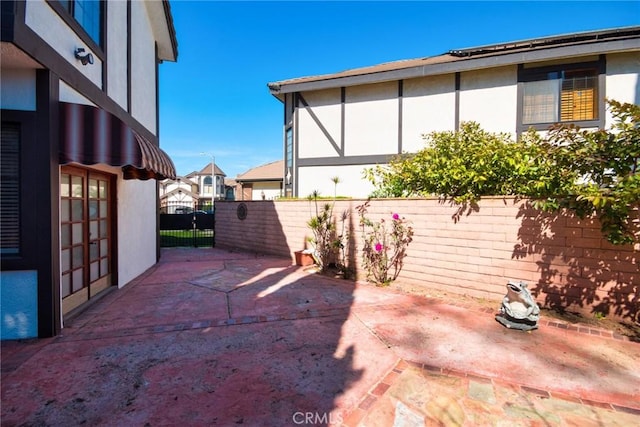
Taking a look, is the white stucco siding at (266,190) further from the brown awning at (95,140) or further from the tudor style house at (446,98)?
the brown awning at (95,140)

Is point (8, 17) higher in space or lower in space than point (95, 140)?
higher

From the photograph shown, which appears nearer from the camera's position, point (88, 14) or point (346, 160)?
point (88, 14)

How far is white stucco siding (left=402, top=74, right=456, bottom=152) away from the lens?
10680 millimetres

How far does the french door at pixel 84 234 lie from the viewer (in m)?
4.82

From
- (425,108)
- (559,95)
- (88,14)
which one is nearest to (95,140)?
(88,14)

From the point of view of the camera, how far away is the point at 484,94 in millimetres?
10320

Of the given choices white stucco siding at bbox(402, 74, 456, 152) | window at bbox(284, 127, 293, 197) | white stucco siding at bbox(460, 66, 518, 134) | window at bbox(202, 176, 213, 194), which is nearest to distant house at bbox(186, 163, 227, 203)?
window at bbox(202, 176, 213, 194)

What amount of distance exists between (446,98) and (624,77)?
5.01m

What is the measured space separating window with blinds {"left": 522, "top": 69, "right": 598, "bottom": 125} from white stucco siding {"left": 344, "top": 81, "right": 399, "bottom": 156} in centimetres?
431

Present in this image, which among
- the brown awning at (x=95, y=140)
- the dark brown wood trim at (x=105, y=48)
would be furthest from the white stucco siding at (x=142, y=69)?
the brown awning at (x=95, y=140)

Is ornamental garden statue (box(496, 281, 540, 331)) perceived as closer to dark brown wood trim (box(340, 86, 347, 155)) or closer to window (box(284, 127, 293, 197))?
dark brown wood trim (box(340, 86, 347, 155))

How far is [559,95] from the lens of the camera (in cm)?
964

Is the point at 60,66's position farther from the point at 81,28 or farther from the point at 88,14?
the point at 88,14

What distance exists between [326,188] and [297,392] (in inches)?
395
